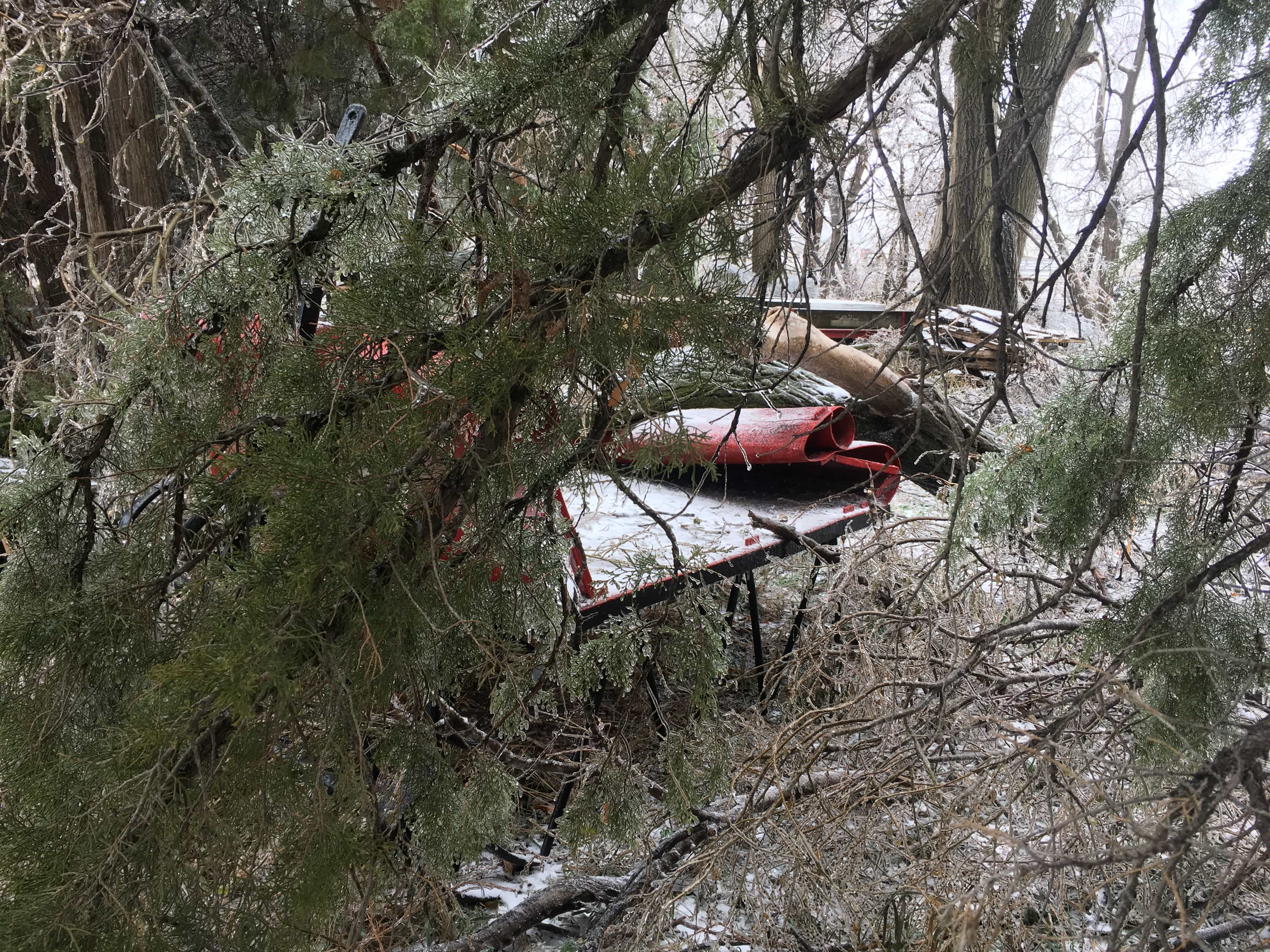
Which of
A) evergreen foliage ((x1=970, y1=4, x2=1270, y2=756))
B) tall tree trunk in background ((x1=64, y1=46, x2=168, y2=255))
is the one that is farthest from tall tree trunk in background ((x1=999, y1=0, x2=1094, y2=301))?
tall tree trunk in background ((x1=64, y1=46, x2=168, y2=255))

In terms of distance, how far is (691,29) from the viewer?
8.45ft

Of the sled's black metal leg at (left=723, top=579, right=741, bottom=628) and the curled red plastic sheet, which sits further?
the curled red plastic sheet

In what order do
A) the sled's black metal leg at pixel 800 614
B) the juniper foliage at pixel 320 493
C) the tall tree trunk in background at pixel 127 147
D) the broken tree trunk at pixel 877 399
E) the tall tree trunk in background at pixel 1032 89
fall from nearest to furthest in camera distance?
the juniper foliage at pixel 320 493, the tall tree trunk in background at pixel 1032 89, the sled's black metal leg at pixel 800 614, the tall tree trunk in background at pixel 127 147, the broken tree trunk at pixel 877 399

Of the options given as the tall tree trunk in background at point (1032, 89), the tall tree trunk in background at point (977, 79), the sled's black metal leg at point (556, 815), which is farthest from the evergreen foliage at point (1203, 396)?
the sled's black metal leg at point (556, 815)

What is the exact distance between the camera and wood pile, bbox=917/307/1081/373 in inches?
59.4

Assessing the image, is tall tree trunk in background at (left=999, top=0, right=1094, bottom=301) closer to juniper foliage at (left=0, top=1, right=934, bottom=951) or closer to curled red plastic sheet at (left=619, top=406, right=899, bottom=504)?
juniper foliage at (left=0, top=1, right=934, bottom=951)

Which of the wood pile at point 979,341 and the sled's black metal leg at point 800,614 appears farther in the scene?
the sled's black metal leg at point 800,614

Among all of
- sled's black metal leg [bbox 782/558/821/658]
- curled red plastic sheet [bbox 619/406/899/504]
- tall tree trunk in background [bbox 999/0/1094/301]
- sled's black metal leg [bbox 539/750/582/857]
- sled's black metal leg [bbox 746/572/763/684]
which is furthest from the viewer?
curled red plastic sheet [bbox 619/406/899/504]

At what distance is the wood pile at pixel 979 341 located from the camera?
4.95 feet

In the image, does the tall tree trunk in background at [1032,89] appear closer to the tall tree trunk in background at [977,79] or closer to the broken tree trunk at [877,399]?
the tall tree trunk in background at [977,79]

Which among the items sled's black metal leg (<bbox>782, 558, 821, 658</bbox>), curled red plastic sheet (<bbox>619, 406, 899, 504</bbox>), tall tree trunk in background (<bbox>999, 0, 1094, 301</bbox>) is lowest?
sled's black metal leg (<bbox>782, 558, 821, 658</bbox>)

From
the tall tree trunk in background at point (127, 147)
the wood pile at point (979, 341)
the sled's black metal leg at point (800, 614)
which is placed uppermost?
the tall tree trunk in background at point (127, 147)

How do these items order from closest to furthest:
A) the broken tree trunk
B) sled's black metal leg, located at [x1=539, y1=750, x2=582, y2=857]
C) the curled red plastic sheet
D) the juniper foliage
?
the juniper foliage, sled's black metal leg, located at [x1=539, y1=750, x2=582, y2=857], the curled red plastic sheet, the broken tree trunk

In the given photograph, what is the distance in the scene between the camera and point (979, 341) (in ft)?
13.7
